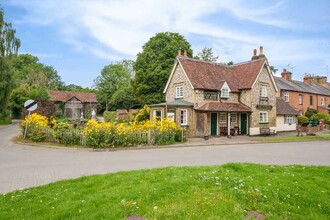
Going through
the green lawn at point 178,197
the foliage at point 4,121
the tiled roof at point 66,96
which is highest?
the tiled roof at point 66,96

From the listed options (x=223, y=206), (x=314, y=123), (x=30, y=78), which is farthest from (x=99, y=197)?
(x=30, y=78)

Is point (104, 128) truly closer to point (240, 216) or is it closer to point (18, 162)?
point (18, 162)

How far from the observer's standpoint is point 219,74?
96.0 feet

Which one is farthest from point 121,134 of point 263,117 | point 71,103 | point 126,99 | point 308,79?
point 308,79

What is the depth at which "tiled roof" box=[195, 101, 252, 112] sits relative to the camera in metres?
24.9

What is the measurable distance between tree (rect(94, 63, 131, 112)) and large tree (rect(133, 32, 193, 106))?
118ft

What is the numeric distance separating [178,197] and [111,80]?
75.4 meters

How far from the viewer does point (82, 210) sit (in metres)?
4.88

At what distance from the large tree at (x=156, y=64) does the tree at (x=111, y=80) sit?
3609 cm

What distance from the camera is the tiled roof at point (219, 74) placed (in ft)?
86.8

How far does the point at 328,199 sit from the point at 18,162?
11.6 meters

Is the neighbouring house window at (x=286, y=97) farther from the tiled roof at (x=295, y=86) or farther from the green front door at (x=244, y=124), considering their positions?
the green front door at (x=244, y=124)

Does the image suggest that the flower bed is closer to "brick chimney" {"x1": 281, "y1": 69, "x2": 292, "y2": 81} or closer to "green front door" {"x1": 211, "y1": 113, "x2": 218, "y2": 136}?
"green front door" {"x1": 211, "y1": 113, "x2": 218, "y2": 136}

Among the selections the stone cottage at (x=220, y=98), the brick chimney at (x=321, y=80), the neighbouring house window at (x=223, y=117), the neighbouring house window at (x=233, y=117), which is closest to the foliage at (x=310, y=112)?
the stone cottage at (x=220, y=98)
